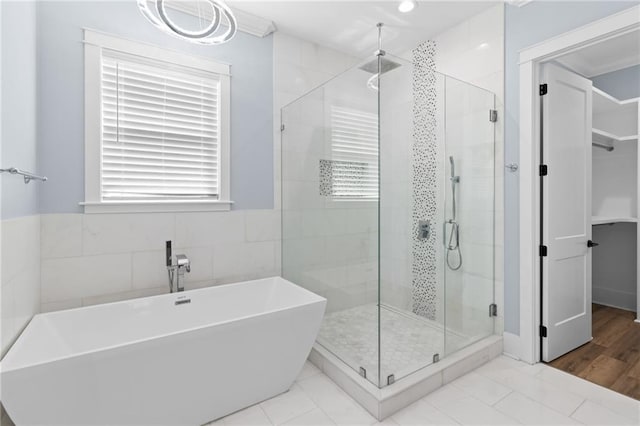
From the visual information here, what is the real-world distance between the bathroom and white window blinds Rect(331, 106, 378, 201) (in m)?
0.02

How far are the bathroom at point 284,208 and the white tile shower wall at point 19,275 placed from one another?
18 mm

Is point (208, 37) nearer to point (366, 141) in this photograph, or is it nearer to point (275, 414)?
point (366, 141)

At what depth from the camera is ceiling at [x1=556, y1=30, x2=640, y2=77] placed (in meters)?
2.80

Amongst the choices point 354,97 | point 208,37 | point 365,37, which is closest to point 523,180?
point 354,97

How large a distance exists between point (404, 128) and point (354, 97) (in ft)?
1.47

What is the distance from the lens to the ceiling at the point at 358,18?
99.6 inches

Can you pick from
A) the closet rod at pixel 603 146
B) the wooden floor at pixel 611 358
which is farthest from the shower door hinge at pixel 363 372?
the closet rod at pixel 603 146

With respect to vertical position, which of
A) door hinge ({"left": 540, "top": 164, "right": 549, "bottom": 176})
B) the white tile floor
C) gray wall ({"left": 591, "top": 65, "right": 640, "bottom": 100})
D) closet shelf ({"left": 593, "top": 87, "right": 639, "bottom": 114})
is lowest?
the white tile floor

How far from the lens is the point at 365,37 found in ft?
9.96

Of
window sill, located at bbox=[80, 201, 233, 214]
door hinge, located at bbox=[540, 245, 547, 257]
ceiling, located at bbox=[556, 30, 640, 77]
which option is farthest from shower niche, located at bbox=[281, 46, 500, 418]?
ceiling, located at bbox=[556, 30, 640, 77]

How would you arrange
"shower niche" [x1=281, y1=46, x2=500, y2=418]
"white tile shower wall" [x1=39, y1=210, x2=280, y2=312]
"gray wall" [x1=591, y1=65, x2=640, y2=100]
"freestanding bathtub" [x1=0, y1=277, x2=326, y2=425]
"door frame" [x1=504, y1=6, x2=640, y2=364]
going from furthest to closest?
"gray wall" [x1=591, y1=65, x2=640, y2=100]
"door frame" [x1=504, y1=6, x2=640, y2=364]
"shower niche" [x1=281, y1=46, x2=500, y2=418]
"white tile shower wall" [x1=39, y1=210, x2=280, y2=312]
"freestanding bathtub" [x1=0, y1=277, x2=326, y2=425]

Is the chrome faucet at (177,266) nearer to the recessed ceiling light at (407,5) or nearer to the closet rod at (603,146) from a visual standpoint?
the recessed ceiling light at (407,5)

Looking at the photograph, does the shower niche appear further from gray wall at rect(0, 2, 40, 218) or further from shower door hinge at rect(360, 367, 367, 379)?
gray wall at rect(0, 2, 40, 218)

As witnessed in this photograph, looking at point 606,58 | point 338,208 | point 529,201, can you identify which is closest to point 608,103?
point 606,58
